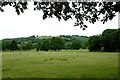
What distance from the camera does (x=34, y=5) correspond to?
19.3 feet

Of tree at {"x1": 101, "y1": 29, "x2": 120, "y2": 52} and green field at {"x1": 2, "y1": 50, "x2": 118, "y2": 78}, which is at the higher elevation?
tree at {"x1": 101, "y1": 29, "x2": 120, "y2": 52}

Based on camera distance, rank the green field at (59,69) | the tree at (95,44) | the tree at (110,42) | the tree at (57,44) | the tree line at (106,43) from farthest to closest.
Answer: the tree at (57,44) < the tree at (95,44) < the tree line at (106,43) < the tree at (110,42) < the green field at (59,69)

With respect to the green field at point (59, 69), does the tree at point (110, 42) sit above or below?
above

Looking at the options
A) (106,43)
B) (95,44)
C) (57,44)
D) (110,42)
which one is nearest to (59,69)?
(110,42)

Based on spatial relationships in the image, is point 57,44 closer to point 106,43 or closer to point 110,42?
point 106,43

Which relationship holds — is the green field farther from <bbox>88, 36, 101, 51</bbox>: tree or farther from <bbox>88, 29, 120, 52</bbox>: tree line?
<bbox>88, 36, 101, 51</bbox>: tree

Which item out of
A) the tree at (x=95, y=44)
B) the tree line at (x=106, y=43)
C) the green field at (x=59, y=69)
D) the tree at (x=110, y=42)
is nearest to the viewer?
the green field at (x=59, y=69)

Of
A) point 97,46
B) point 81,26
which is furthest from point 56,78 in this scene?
point 97,46

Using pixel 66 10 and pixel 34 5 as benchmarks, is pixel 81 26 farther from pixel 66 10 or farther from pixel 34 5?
pixel 34 5

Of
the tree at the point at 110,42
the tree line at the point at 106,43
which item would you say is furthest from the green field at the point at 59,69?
the tree line at the point at 106,43

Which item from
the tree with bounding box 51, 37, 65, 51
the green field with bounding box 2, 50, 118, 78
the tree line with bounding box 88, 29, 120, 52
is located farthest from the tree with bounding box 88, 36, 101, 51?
the green field with bounding box 2, 50, 118, 78

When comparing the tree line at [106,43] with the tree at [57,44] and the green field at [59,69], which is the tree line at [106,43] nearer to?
the tree at [57,44]

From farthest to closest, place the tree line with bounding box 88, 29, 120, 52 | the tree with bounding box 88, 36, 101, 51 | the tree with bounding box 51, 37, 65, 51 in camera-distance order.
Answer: the tree with bounding box 51, 37, 65, 51 → the tree with bounding box 88, 36, 101, 51 → the tree line with bounding box 88, 29, 120, 52

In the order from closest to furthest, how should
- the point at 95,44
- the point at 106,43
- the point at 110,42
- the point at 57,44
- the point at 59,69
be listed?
the point at 59,69 → the point at 110,42 → the point at 106,43 → the point at 95,44 → the point at 57,44
